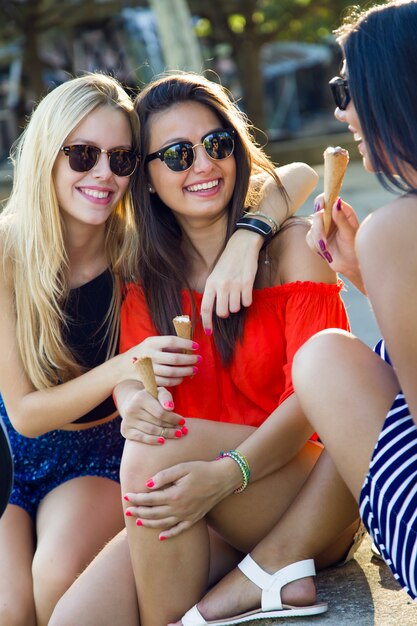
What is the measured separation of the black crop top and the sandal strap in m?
0.94

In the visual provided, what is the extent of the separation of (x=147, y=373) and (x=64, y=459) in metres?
0.86

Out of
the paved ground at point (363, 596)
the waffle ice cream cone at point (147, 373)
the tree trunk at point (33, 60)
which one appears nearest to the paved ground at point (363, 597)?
the paved ground at point (363, 596)

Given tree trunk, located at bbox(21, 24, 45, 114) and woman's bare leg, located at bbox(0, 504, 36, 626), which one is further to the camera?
tree trunk, located at bbox(21, 24, 45, 114)

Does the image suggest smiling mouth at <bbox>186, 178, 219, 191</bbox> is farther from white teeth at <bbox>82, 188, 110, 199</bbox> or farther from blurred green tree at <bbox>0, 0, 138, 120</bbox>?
blurred green tree at <bbox>0, 0, 138, 120</bbox>

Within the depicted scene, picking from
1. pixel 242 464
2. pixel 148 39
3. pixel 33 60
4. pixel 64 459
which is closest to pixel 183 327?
pixel 242 464

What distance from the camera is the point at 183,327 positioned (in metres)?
2.79

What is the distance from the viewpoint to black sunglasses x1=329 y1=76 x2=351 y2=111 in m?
2.29

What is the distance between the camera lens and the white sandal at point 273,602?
8.47 ft

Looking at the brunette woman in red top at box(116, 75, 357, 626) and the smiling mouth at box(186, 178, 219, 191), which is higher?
the smiling mouth at box(186, 178, 219, 191)

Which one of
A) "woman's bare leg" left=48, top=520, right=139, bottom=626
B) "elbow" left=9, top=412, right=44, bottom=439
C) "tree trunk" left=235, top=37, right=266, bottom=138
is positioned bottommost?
"woman's bare leg" left=48, top=520, right=139, bottom=626

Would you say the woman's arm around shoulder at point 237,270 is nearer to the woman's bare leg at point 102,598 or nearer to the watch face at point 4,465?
the woman's bare leg at point 102,598

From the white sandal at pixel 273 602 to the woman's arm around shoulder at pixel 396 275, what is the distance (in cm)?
79

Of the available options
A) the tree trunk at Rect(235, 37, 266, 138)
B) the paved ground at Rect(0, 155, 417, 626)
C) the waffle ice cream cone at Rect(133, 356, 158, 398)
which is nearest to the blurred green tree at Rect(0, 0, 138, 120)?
the tree trunk at Rect(235, 37, 266, 138)

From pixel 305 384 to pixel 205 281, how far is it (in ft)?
3.36
